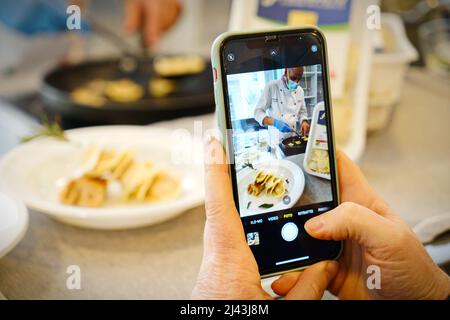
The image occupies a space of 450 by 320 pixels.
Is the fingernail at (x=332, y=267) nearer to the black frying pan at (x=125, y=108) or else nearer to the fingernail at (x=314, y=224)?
the fingernail at (x=314, y=224)

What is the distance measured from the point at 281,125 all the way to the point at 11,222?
0.33 meters

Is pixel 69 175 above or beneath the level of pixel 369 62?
beneath

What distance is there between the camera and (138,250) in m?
0.63

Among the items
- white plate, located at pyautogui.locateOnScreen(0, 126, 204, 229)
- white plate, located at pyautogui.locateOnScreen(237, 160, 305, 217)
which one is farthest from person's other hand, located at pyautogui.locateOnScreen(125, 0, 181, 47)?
white plate, located at pyautogui.locateOnScreen(237, 160, 305, 217)

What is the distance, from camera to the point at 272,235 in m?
0.52

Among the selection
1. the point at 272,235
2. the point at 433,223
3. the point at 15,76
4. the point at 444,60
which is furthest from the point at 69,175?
the point at 15,76

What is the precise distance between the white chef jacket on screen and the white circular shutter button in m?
0.10

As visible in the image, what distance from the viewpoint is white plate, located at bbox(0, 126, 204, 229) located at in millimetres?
619

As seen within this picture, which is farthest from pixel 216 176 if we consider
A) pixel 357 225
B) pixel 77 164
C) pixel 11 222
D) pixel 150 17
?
pixel 150 17

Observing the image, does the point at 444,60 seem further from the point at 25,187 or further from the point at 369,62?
the point at 25,187

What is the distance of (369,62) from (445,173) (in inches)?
9.3

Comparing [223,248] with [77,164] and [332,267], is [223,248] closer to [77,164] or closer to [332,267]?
[332,267]

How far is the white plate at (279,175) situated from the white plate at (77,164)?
154mm

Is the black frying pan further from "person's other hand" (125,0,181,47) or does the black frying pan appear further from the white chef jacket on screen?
the white chef jacket on screen
